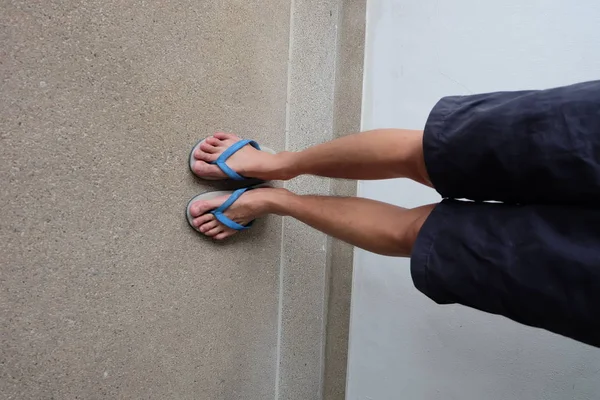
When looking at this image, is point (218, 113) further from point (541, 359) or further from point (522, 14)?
point (541, 359)

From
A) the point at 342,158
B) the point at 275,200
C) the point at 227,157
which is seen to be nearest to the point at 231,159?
the point at 227,157

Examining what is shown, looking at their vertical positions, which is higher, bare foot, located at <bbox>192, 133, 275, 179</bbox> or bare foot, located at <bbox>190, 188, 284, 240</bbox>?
bare foot, located at <bbox>192, 133, 275, 179</bbox>

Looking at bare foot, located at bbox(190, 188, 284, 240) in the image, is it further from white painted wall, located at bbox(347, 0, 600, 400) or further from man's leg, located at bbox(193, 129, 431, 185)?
white painted wall, located at bbox(347, 0, 600, 400)

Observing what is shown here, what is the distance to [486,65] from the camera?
1.11 m

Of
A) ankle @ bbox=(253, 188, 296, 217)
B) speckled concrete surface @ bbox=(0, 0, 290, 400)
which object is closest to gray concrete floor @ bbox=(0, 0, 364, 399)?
speckled concrete surface @ bbox=(0, 0, 290, 400)

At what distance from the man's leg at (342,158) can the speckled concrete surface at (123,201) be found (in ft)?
0.18

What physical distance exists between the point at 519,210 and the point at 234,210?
0.55 m

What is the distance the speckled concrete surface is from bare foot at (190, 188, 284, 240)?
34 millimetres

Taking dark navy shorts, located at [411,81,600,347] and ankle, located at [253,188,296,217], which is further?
ankle, located at [253,188,296,217]

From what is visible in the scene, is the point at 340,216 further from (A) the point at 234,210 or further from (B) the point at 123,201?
(B) the point at 123,201

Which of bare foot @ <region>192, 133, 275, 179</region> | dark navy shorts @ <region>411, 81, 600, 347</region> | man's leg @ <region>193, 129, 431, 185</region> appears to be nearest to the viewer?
dark navy shorts @ <region>411, 81, 600, 347</region>

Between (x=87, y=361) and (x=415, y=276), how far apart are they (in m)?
0.53

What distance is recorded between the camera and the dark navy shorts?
1.88 ft

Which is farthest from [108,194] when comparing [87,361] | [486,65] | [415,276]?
[486,65]
